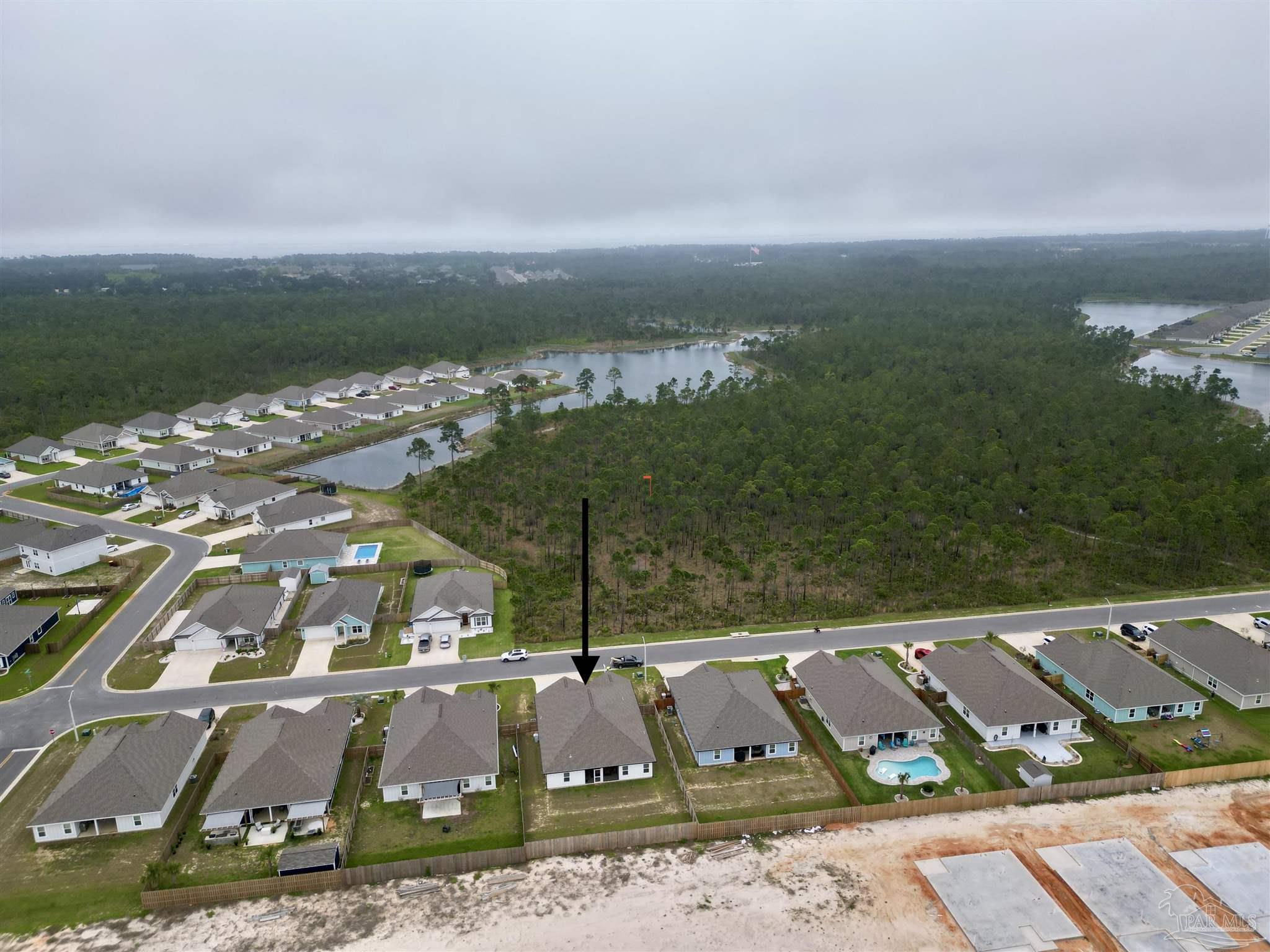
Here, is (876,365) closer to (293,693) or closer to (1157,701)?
(1157,701)

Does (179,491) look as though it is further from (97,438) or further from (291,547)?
(97,438)

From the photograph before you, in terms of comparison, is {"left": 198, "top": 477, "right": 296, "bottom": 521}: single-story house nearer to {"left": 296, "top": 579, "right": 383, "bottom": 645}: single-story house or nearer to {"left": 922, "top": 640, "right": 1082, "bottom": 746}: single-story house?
{"left": 296, "top": 579, "right": 383, "bottom": 645}: single-story house

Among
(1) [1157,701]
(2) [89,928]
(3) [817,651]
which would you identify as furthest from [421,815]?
(1) [1157,701]

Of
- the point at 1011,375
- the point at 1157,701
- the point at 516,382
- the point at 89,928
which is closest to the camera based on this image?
the point at 89,928

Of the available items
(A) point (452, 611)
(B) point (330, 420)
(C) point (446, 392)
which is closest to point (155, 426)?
(B) point (330, 420)

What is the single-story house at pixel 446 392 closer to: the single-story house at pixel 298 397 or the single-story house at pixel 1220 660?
the single-story house at pixel 298 397

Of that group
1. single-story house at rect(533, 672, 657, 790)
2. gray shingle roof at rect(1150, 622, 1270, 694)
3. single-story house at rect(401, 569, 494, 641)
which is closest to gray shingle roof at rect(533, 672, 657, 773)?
single-story house at rect(533, 672, 657, 790)
